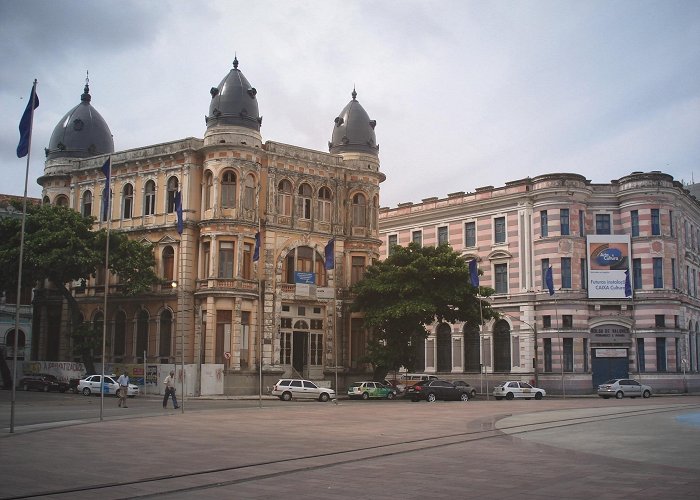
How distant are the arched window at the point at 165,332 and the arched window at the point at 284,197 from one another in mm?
11237

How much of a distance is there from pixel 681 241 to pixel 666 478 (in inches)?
2211

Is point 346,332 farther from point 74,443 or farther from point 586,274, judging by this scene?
point 74,443

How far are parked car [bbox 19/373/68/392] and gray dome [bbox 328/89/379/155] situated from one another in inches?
1091

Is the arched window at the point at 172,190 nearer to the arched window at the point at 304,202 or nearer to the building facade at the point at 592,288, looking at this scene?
the arched window at the point at 304,202

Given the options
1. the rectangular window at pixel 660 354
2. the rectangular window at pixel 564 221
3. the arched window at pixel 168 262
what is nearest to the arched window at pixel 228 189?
the arched window at pixel 168 262

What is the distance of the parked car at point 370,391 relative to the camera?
177ft

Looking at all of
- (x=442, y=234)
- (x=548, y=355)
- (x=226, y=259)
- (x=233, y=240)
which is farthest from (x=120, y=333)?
(x=548, y=355)

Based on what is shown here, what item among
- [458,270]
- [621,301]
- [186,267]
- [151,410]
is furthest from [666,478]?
[621,301]

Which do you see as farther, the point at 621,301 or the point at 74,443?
the point at 621,301

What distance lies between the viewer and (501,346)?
68.3 meters

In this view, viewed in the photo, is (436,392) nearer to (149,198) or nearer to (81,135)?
(149,198)

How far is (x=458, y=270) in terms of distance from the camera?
54000 mm

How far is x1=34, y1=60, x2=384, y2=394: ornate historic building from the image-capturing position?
55.6 meters

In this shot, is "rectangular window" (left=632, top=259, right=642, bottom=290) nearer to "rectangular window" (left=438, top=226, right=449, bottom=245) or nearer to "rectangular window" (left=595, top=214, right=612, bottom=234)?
"rectangular window" (left=595, top=214, right=612, bottom=234)
